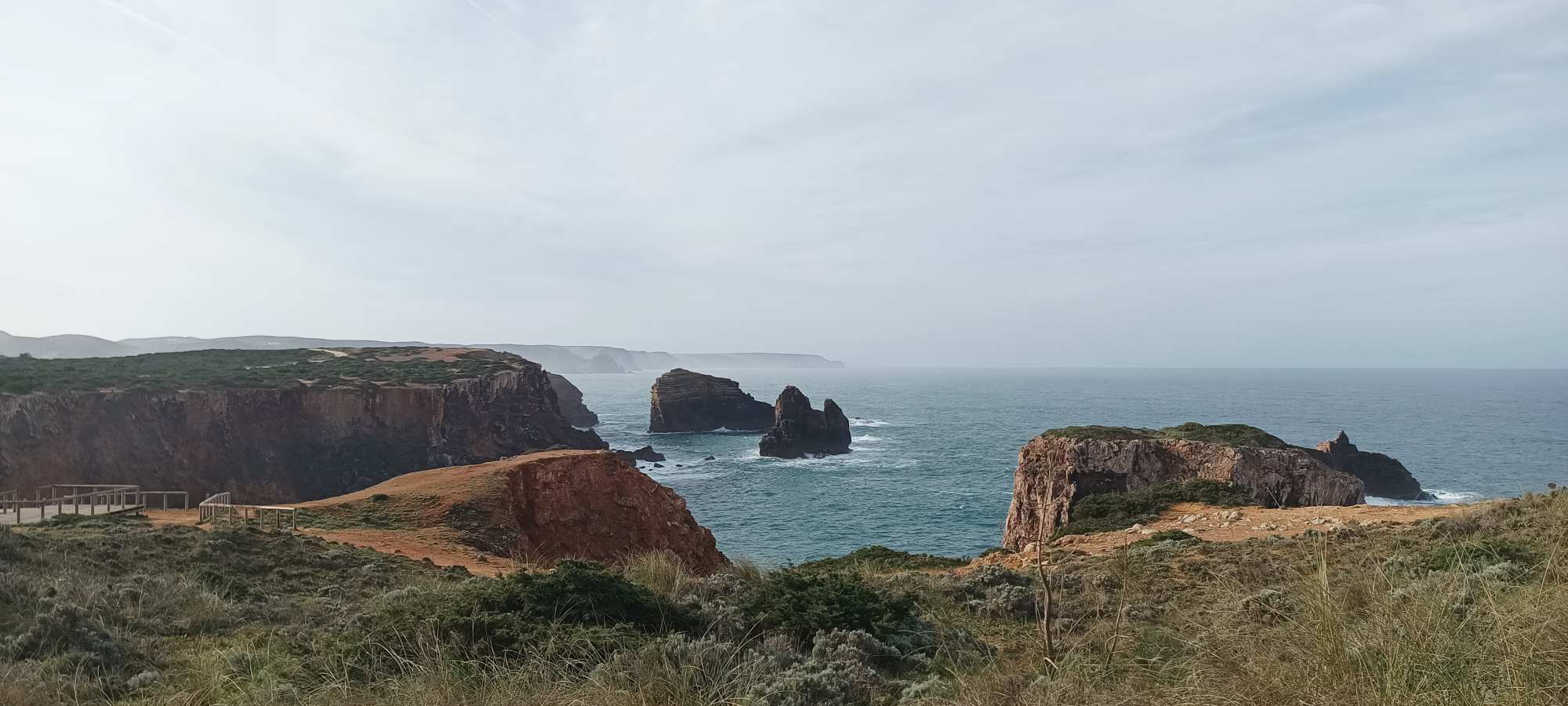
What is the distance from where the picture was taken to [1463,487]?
46.3 metres

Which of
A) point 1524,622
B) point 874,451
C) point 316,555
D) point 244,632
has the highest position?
point 1524,622

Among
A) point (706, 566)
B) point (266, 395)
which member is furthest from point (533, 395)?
point (706, 566)

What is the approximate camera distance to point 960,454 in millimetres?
61000

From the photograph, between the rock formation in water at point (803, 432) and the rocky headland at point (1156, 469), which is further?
the rock formation in water at point (803, 432)

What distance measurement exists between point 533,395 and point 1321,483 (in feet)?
153

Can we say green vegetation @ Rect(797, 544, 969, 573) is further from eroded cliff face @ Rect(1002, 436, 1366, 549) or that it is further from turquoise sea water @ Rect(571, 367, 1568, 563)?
eroded cliff face @ Rect(1002, 436, 1366, 549)

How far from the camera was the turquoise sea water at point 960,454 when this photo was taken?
36.7 meters

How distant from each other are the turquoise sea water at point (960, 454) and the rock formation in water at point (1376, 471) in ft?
5.91

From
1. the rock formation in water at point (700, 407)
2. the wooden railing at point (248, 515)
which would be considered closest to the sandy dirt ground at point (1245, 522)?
the wooden railing at point (248, 515)

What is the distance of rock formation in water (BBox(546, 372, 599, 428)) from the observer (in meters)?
84.4

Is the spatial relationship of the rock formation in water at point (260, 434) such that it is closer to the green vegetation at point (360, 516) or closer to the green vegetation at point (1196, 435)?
the green vegetation at point (360, 516)

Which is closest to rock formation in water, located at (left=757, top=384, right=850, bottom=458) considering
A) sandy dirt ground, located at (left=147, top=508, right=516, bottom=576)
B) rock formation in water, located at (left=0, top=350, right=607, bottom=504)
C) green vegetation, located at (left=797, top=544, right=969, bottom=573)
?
rock formation in water, located at (left=0, top=350, right=607, bottom=504)

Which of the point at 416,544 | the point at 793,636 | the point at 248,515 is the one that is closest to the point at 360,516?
the point at 248,515

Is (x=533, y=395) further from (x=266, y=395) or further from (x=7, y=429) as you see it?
(x=7, y=429)
